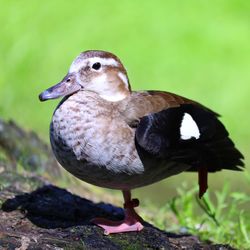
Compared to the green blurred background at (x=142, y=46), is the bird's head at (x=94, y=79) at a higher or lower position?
higher

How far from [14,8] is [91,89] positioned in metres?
6.67

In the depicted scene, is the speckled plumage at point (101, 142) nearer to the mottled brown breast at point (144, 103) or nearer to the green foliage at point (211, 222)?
the mottled brown breast at point (144, 103)

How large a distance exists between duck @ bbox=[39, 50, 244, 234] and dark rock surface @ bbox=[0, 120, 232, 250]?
0.16 m

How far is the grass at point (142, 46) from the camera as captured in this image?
10234 mm

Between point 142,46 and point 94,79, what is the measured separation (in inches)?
223

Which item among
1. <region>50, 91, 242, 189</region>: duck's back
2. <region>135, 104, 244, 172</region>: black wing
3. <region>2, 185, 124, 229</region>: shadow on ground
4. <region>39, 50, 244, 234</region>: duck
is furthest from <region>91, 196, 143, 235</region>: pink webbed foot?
<region>135, 104, 244, 172</region>: black wing

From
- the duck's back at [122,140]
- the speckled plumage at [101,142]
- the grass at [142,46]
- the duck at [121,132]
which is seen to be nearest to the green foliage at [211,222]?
the duck at [121,132]

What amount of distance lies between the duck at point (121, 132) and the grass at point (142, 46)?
13.9 ft

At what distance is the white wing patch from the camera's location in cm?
520

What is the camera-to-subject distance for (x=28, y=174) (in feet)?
21.4

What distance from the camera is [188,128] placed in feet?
17.2

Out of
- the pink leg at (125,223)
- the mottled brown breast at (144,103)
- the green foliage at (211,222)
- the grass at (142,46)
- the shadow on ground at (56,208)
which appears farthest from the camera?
the grass at (142,46)

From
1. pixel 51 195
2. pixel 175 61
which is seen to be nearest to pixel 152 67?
pixel 175 61

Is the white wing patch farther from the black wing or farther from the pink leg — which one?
the pink leg
